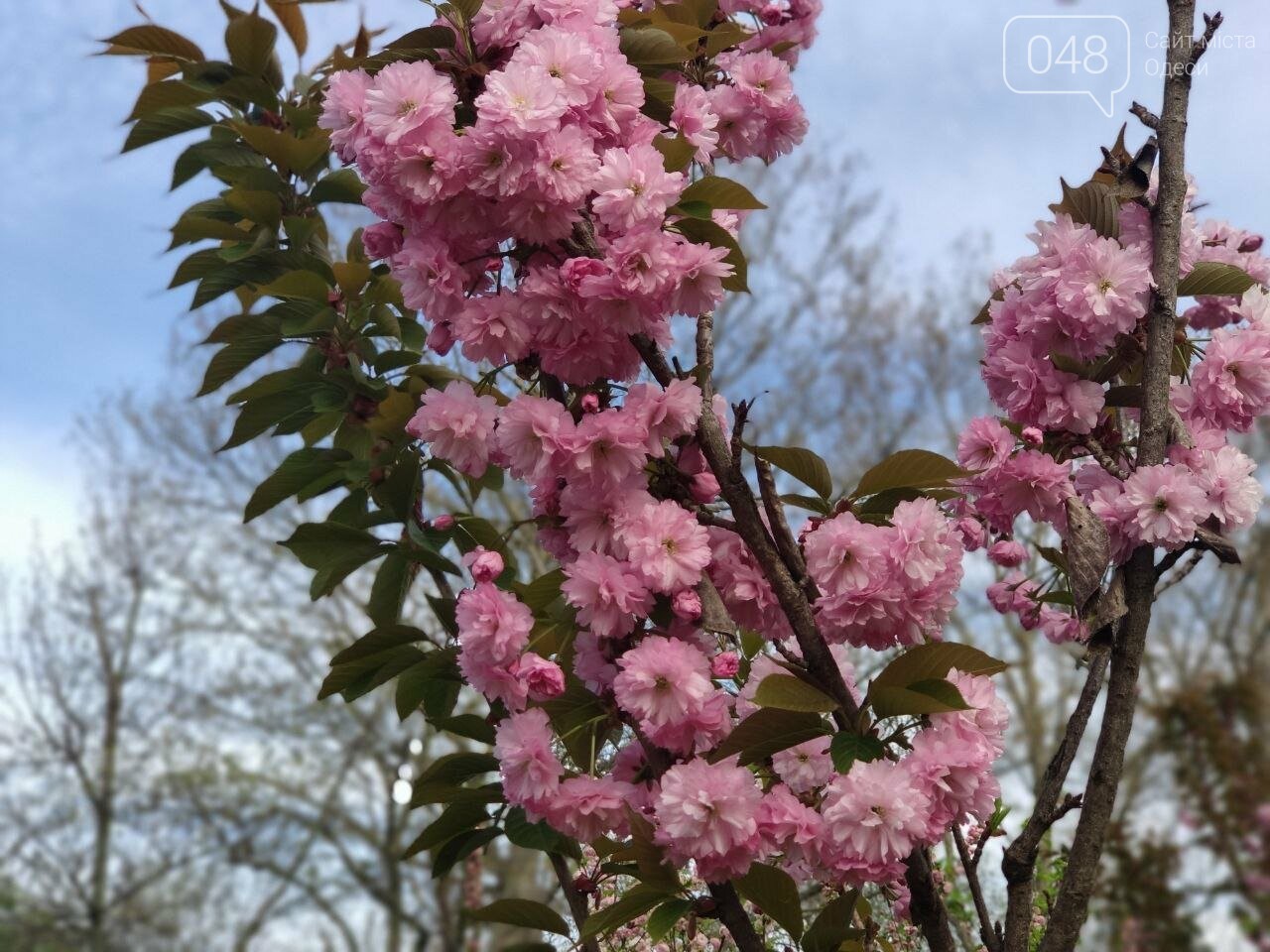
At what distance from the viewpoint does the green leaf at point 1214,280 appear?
4.36 ft

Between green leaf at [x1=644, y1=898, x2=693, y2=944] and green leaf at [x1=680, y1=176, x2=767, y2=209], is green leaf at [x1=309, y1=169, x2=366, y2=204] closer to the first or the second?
green leaf at [x1=680, y1=176, x2=767, y2=209]

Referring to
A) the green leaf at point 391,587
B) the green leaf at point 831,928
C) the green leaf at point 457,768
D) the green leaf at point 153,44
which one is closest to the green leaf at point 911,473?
the green leaf at point 831,928

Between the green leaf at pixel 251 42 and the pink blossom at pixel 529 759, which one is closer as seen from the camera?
the pink blossom at pixel 529 759

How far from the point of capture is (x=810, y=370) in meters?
8.44

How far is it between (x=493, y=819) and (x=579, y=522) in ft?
1.83

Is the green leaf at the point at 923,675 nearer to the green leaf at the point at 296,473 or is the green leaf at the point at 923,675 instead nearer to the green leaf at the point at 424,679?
the green leaf at the point at 424,679

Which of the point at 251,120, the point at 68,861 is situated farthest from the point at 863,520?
the point at 68,861

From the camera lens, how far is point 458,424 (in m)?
1.20

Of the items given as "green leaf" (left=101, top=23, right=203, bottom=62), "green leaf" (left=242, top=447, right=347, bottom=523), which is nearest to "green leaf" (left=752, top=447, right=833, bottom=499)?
"green leaf" (left=242, top=447, right=347, bottom=523)

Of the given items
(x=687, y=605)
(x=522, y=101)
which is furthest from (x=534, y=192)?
(x=687, y=605)

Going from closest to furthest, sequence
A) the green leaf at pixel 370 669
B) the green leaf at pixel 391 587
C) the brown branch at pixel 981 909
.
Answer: the brown branch at pixel 981 909 → the green leaf at pixel 370 669 → the green leaf at pixel 391 587

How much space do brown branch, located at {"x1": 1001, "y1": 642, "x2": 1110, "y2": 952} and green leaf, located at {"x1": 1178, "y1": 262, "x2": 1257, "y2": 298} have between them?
1.46 feet

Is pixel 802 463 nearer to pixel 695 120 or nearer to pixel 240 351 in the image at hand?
pixel 695 120

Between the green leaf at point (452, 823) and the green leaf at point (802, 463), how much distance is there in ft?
2.15
